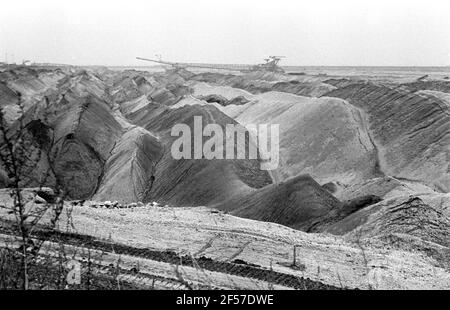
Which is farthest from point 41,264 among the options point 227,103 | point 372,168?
point 227,103

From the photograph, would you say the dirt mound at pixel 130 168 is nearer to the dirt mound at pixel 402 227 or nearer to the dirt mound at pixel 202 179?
the dirt mound at pixel 202 179

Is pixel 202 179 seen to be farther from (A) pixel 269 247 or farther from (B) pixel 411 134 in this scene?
(A) pixel 269 247

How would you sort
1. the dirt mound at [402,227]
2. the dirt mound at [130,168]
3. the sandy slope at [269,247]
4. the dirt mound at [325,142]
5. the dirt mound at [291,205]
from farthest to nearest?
the dirt mound at [325,142]
the dirt mound at [130,168]
the dirt mound at [291,205]
the dirt mound at [402,227]
the sandy slope at [269,247]

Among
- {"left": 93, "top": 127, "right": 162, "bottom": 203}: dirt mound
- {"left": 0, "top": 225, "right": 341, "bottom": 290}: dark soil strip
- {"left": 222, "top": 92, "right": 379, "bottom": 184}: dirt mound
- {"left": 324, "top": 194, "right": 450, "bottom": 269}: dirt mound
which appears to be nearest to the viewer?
{"left": 0, "top": 225, "right": 341, "bottom": 290}: dark soil strip

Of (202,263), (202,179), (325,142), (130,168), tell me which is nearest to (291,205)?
(202,179)

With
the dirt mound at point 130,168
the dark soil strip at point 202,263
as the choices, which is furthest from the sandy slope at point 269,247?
the dirt mound at point 130,168

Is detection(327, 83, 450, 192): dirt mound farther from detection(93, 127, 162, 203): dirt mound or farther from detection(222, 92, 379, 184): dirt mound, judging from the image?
detection(93, 127, 162, 203): dirt mound

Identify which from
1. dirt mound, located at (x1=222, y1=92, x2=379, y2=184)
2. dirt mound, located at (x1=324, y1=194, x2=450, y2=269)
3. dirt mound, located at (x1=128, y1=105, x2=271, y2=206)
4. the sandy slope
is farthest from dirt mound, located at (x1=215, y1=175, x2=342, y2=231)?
dirt mound, located at (x1=222, y1=92, x2=379, y2=184)

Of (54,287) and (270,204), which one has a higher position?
(54,287)
